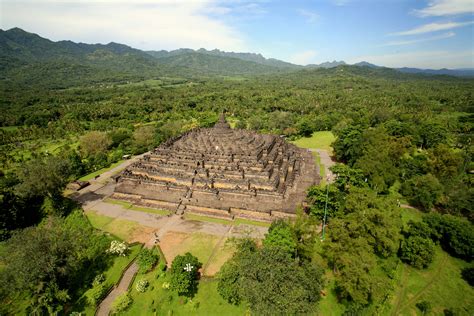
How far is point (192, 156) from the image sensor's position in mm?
42375

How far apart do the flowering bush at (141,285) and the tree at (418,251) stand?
24865 millimetres

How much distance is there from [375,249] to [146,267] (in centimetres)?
2315

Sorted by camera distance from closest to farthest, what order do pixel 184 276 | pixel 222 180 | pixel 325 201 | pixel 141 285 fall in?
1. pixel 184 276
2. pixel 141 285
3. pixel 325 201
4. pixel 222 180

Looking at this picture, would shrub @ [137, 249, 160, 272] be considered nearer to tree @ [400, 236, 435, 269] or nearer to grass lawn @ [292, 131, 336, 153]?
tree @ [400, 236, 435, 269]

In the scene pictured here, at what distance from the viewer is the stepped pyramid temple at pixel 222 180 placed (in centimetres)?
3262

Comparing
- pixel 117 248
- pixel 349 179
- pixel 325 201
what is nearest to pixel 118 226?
pixel 117 248

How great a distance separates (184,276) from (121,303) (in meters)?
5.29

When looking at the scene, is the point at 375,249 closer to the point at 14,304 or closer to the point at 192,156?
the point at 192,156

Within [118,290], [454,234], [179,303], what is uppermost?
[454,234]

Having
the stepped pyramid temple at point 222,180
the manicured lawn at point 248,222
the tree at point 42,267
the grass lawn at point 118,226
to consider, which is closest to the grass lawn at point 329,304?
the manicured lawn at point 248,222

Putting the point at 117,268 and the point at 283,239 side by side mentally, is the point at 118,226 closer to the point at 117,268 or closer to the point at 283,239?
the point at 117,268

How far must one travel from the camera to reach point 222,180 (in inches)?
1393

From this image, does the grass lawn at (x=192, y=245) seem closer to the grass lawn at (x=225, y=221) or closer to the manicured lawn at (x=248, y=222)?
the grass lawn at (x=225, y=221)

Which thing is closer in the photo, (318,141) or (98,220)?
(98,220)
